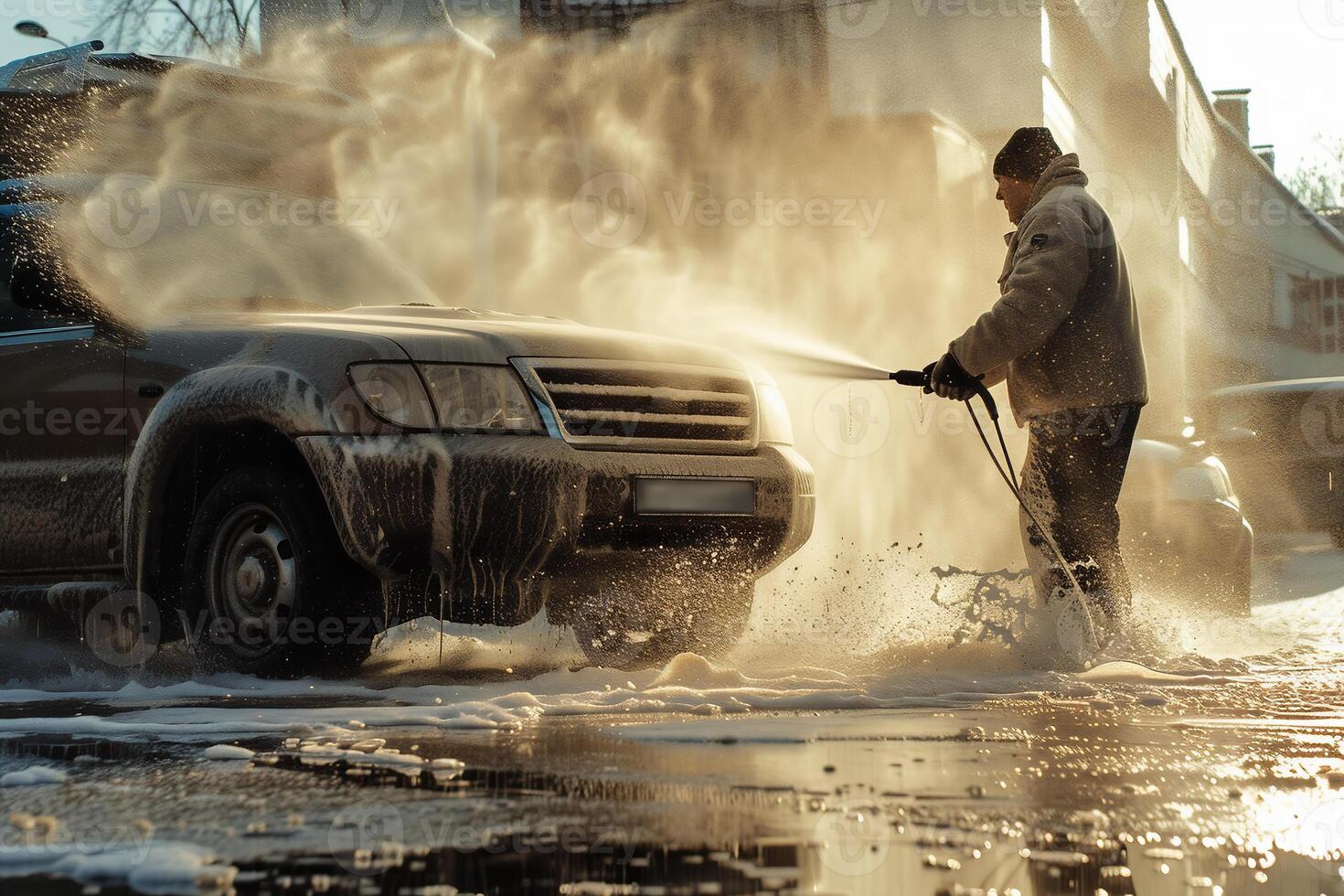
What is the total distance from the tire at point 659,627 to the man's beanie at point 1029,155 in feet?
6.58

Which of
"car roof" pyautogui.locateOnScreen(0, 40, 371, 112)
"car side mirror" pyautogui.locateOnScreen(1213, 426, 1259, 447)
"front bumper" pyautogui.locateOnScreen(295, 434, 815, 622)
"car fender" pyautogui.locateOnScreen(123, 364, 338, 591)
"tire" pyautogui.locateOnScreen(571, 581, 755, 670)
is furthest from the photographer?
"car side mirror" pyautogui.locateOnScreen(1213, 426, 1259, 447)

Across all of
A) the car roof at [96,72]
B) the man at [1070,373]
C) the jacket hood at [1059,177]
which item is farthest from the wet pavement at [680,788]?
the car roof at [96,72]

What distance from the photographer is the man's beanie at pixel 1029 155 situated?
748 centimetres

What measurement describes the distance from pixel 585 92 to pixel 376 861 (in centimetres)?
1569

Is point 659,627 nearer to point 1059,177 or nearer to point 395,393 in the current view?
point 395,393

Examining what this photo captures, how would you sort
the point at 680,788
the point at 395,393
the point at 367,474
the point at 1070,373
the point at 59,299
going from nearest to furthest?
the point at 680,788, the point at 367,474, the point at 395,393, the point at 59,299, the point at 1070,373

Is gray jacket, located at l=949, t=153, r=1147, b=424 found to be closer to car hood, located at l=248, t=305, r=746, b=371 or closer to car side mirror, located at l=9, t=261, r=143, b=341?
car hood, located at l=248, t=305, r=746, b=371

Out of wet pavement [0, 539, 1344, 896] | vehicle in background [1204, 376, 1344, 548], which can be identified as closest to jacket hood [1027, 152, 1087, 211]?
wet pavement [0, 539, 1344, 896]

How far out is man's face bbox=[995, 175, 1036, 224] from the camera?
7.53m

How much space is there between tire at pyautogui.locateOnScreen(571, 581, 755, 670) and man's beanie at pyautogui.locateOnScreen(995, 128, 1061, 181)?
2.01 m

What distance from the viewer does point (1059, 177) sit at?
7289 mm

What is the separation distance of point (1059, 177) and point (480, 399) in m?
2.63

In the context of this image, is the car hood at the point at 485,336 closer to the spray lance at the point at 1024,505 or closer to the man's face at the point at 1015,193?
the spray lance at the point at 1024,505

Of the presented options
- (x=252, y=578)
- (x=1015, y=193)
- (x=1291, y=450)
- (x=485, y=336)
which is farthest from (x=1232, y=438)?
(x=252, y=578)
